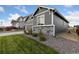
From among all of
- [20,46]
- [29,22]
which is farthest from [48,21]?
[20,46]

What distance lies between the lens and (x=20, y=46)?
4.16 m

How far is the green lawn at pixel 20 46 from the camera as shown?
4.13 meters

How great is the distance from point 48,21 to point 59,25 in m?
0.19

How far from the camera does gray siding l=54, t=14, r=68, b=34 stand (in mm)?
4109

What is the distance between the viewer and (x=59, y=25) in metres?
4.13

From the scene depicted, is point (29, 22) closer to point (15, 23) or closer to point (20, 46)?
point (15, 23)

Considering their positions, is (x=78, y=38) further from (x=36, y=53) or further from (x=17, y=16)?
(x=17, y=16)

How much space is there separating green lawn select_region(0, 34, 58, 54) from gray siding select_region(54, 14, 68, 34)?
34cm

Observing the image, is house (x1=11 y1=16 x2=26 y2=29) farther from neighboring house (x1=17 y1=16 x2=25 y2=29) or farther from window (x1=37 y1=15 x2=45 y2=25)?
window (x1=37 y1=15 x2=45 y2=25)

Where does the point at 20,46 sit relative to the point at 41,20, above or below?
below

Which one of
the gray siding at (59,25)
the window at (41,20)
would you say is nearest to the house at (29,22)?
the window at (41,20)

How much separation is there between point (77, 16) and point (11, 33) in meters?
1.11

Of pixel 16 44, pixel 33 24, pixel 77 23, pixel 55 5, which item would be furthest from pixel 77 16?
pixel 16 44

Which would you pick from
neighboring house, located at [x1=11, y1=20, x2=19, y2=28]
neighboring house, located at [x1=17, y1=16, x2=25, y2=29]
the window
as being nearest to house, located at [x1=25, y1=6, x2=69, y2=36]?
the window
